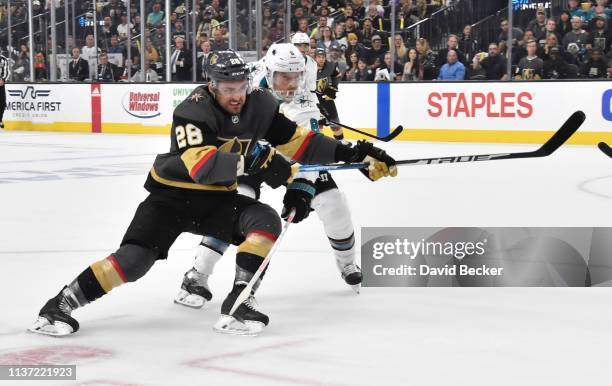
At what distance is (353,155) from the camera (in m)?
3.99

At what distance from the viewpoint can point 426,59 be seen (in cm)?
1370

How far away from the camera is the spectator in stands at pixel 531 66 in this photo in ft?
41.8

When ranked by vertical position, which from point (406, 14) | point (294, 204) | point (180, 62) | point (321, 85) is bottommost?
point (294, 204)

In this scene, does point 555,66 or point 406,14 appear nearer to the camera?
point 555,66

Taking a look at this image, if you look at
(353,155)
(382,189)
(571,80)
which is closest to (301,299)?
(353,155)

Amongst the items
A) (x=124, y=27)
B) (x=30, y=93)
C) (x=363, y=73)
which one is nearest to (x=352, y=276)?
(x=363, y=73)

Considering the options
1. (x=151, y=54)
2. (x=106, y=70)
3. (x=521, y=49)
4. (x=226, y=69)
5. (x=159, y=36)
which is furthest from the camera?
(x=106, y=70)

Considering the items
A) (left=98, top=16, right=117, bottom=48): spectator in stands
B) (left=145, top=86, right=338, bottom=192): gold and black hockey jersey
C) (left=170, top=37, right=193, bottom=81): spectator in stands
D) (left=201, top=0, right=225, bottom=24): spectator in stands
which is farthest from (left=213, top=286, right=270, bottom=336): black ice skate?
(left=98, top=16, right=117, bottom=48): spectator in stands

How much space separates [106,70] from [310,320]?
1393 centimetres

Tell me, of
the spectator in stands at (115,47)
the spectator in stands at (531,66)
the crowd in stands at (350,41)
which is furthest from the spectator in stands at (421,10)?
the spectator in stands at (115,47)

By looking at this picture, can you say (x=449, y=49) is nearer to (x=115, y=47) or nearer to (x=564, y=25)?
(x=564, y=25)

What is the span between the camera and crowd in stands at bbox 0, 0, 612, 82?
41.0 feet

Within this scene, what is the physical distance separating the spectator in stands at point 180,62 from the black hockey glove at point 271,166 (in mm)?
12331

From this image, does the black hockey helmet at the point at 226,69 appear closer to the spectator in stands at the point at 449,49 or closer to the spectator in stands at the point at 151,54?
the spectator in stands at the point at 449,49
